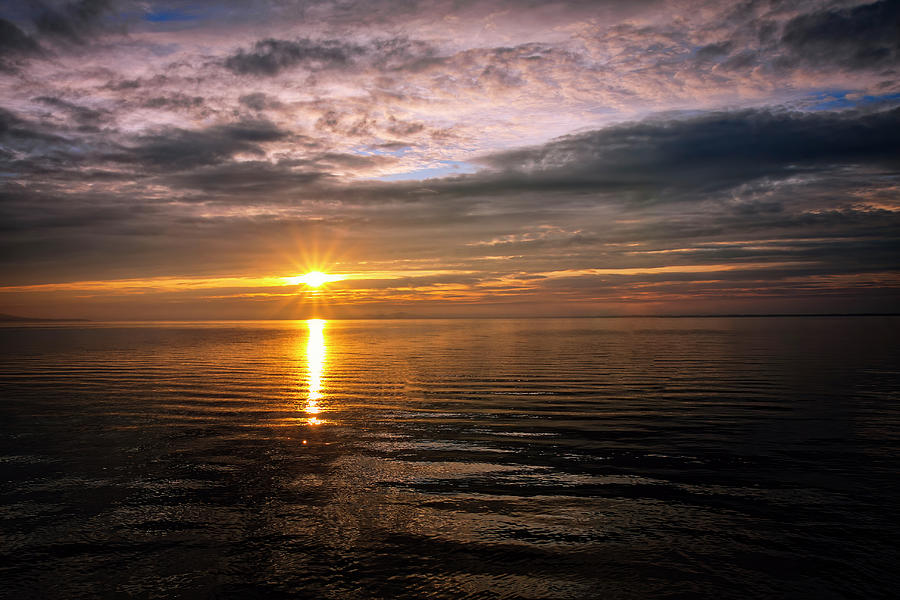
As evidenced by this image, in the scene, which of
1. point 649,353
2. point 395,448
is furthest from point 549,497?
point 649,353

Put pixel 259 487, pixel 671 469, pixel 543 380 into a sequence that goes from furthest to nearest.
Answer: pixel 543 380, pixel 671 469, pixel 259 487

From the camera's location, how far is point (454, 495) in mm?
13117

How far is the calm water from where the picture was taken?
9164mm

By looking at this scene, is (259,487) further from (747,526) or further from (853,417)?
(853,417)

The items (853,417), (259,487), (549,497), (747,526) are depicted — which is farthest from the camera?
(853,417)

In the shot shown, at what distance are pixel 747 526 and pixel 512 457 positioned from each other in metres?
6.71

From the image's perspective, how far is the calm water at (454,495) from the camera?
9164mm

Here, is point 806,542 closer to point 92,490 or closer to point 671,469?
point 671,469

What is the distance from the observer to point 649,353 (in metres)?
54.3

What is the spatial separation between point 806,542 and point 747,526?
1020 millimetres

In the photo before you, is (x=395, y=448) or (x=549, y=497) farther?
(x=395, y=448)

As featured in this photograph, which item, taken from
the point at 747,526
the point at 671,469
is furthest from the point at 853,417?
the point at 747,526

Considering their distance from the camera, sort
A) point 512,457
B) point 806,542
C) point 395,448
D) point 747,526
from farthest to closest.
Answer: point 395,448 < point 512,457 < point 747,526 < point 806,542

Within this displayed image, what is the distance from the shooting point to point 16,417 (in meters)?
23.6
